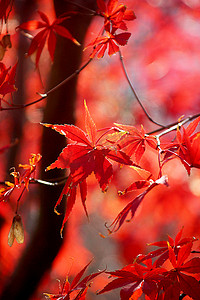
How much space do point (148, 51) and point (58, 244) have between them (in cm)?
238

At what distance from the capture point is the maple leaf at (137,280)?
0.61 meters

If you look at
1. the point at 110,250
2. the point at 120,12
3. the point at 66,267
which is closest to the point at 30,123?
the point at 66,267

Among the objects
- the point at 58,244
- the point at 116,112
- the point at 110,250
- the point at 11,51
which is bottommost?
the point at 110,250

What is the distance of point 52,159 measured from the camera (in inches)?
57.4

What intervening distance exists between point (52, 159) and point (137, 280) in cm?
89

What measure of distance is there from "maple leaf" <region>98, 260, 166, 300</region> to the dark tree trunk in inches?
32.0

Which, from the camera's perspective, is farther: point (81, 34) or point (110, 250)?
point (110, 250)

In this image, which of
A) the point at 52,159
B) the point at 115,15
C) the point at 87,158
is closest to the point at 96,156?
the point at 87,158

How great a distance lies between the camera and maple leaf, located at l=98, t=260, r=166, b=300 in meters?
0.61

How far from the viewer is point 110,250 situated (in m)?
6.70

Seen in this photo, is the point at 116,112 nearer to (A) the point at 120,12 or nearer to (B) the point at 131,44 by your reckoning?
(B) the point at 131,44

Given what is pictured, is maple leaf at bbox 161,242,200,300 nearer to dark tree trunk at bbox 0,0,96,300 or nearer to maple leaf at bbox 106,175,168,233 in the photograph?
maple leaf at bbox 106,175,168,233

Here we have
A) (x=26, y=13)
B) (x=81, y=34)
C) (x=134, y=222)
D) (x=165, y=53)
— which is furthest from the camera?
(x=134, y=222)

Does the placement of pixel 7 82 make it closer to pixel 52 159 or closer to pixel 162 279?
pixel 162 279
